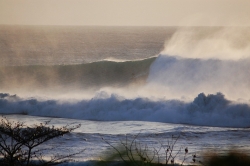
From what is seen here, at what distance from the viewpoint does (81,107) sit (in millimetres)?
17141

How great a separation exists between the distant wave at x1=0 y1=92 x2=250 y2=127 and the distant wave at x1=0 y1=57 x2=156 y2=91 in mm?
4916

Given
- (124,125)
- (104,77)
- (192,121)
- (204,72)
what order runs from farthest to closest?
1. (104,77)
2. (204,72)
3. (192,121)
4. (124,125)

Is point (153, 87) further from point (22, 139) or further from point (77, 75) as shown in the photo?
point (22, 139)

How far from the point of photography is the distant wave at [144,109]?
1499 cm

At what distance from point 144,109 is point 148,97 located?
1.19m

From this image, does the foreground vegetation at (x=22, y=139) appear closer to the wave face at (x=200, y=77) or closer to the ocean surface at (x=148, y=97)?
the ocean surface at (x=148, y=97)

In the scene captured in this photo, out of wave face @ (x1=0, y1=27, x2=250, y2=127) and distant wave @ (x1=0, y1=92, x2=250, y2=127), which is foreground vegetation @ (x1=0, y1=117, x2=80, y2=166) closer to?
distant wave @ (x1=0, y1=92, x2=250, y2=127)

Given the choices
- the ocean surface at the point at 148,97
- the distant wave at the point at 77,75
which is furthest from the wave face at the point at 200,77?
the distant wave at the point at 77,75

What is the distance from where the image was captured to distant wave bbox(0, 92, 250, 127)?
1499 cm

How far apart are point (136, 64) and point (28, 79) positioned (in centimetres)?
522

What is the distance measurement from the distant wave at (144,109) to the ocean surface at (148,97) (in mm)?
27

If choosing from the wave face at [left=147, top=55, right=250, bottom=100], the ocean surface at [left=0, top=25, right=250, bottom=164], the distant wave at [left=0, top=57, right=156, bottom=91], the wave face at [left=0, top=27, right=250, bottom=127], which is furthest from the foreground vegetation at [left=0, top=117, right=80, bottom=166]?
the distant wave at [left=0, top=57, right=156, bottom=91]

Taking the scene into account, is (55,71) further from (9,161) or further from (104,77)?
(9,161)

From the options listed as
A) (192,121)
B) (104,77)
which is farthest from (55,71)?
(192,121)
